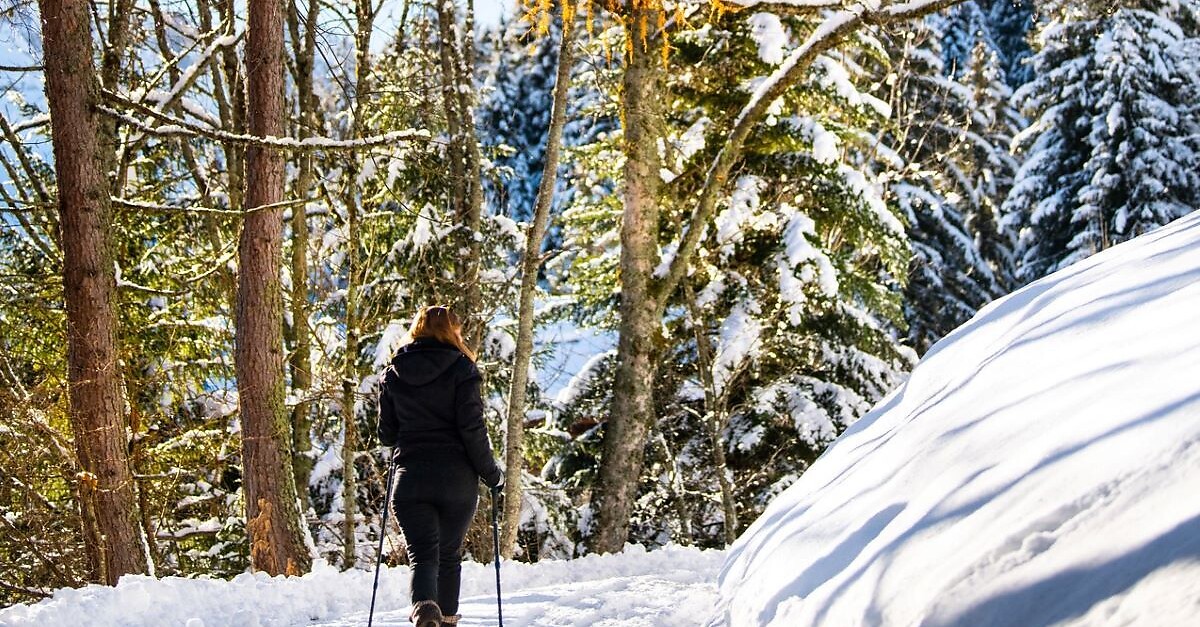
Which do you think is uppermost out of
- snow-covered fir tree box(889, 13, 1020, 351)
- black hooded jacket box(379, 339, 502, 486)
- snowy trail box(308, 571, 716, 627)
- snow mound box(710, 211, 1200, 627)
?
snow-covered fir tree box(889, 13, 1020, 351)

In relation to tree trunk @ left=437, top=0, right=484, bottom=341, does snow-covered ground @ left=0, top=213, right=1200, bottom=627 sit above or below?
below

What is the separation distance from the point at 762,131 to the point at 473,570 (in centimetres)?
794

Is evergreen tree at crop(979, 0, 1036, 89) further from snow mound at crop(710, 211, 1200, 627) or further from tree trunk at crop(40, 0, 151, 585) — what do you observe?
snow mound at crop(710, 211, 1200, 627)

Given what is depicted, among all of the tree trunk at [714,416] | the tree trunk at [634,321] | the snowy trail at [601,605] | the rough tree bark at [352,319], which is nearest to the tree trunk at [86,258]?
the snowy trail at [601,605]

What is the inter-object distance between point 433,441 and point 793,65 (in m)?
6.59

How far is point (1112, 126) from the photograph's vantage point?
2180cm

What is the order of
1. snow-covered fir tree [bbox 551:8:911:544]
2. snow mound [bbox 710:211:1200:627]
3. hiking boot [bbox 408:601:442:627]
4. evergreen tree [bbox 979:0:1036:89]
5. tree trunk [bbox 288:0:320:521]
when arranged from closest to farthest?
snow mound [bbox 710:211:1200:627], hiking boot [bbox 408:601:442:627], snow-covered fir tree [bbox 551:8:911:544], tree trunk [bbox 288:0:320:521], evergreen tree [bbox 979:0:1036:89]

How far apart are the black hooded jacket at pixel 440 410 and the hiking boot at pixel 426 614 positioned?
728 millimetres

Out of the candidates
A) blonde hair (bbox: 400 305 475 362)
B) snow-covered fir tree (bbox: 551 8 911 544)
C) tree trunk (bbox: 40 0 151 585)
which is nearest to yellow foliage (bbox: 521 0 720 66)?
snow-covered fir tree (bbox: 551 8 911 544)

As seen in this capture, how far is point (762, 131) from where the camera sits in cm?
1313

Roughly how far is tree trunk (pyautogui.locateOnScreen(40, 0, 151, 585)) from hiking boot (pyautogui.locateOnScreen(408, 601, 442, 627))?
4468 mm

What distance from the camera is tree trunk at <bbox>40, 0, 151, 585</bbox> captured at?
24.9 ft

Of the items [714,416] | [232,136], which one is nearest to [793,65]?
[714,416]

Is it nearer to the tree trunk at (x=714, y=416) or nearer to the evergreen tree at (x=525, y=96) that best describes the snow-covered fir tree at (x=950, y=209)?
the tree trunk at (x=714, y=416)
